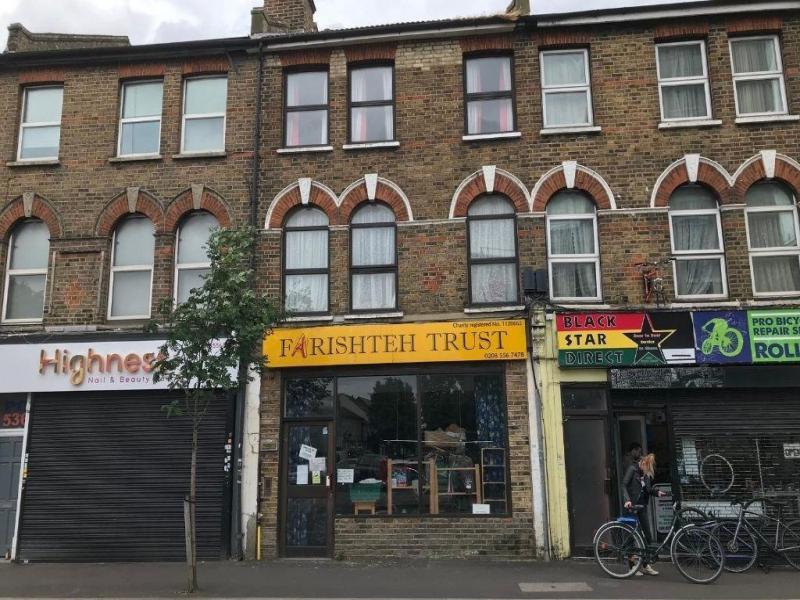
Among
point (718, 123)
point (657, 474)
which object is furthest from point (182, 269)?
point (718, 123)

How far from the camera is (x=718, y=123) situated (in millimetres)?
12281

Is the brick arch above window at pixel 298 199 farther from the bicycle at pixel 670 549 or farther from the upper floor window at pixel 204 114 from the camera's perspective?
the bicycle at pixel 670 549

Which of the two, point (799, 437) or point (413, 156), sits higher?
point (413, 156)

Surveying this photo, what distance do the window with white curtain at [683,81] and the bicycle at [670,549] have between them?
690 centimetres

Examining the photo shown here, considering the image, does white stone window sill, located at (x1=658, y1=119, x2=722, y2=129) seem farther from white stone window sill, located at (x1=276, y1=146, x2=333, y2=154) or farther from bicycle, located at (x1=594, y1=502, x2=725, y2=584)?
bicycle, located at (x1=594, y1=502, x2=725, y2=584)

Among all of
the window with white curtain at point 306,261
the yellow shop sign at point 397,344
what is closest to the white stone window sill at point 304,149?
the window with white curtain at point 306,261

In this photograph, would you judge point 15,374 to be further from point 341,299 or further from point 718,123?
point 718,123

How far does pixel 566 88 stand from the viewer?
42.4 ft

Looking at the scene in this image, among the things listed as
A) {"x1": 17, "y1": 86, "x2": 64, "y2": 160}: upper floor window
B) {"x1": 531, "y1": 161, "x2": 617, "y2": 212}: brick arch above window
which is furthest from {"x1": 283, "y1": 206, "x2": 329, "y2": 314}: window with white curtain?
{"x1": 17, "y1": 86, "x2": 64, "y2": 160}: upper floor window

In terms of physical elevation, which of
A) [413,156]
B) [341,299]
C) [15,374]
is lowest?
[15,374]

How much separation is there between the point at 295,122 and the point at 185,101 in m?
2.28

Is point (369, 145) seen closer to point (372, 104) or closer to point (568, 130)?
point (372, 104)

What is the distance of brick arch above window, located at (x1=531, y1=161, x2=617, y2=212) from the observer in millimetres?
12359

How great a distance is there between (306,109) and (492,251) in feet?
14.9
